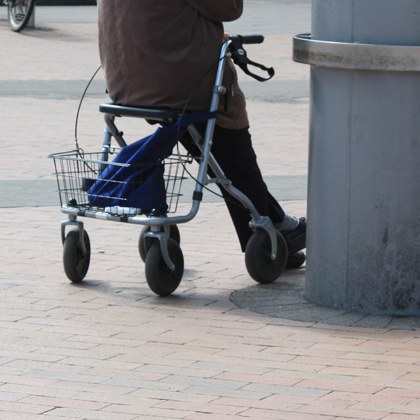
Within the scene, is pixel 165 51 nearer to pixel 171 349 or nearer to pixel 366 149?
pixel 366 149

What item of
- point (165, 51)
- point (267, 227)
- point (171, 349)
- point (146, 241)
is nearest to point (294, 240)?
point (267, 227)

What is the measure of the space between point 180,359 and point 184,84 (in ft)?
4.41

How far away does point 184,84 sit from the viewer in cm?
439

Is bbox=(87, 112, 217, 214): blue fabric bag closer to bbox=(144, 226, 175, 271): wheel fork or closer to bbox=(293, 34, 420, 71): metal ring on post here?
bbox=(144, 226, 175, 271): wheel fork

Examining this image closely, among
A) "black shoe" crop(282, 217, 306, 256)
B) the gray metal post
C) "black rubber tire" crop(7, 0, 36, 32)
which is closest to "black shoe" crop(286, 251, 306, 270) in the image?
"black shoe" crop(282, 217, 306, 256)

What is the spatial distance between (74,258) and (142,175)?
1.93ft

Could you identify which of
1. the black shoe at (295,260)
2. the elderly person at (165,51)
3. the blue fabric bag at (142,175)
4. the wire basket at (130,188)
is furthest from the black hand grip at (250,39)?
the black shoe at (295,260)

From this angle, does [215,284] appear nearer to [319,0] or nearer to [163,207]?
[163,207]

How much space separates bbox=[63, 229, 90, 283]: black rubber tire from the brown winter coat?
72 cm

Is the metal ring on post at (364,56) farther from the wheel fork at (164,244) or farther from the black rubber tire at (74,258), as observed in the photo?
the black rubber tire at (74,258)

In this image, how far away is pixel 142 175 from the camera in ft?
14.5

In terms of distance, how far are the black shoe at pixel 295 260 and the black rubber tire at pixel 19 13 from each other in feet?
41.8

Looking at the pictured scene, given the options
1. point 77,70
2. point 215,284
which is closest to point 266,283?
point 215,284

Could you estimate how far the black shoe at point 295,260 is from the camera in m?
5.17
